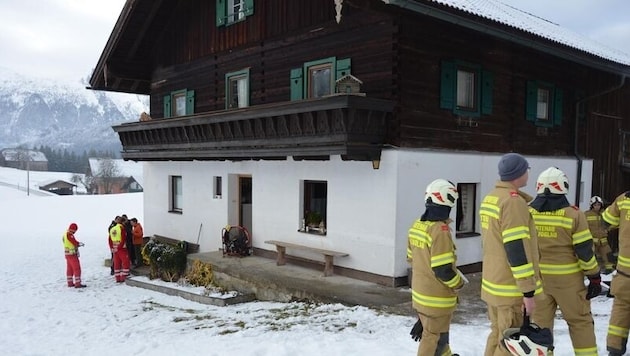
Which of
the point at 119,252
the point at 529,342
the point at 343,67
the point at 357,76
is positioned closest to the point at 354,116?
the point at 357,76

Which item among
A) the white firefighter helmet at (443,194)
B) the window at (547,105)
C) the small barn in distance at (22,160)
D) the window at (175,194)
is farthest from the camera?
the small barn in distance at (22,160)

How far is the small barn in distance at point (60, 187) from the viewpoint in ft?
308

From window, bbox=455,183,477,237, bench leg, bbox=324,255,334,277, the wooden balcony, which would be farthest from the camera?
window, bbox=455,183,477,237

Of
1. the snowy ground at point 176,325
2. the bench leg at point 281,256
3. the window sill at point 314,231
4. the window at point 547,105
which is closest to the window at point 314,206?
the window sill at point 314,231

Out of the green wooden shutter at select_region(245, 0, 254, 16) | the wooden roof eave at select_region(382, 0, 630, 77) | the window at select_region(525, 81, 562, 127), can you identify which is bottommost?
the window at select_region(525, 81, 562, 127)

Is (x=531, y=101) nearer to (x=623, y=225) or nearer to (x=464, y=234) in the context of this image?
(x=464, y=234)

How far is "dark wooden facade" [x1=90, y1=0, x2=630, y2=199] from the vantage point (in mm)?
10414

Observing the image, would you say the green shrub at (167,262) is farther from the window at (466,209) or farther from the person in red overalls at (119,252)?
the window at (466,209)

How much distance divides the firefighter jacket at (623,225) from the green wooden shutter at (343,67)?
20.6 ft

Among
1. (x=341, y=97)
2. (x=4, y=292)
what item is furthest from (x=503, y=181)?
(x=4, y=292)

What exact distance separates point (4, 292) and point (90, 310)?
3753 millimetres

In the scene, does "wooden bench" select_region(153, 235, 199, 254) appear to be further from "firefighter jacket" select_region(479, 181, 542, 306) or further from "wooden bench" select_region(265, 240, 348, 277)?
"firefighter jacket" select_region(479, 181, 542, 306)

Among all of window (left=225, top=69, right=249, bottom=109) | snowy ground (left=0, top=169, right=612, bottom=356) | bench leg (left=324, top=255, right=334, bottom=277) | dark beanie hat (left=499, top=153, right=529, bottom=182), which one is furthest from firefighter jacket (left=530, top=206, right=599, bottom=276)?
window (left=225, top=69, right=249, bottom=109)

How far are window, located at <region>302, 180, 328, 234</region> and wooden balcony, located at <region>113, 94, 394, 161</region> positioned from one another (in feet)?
2.61
